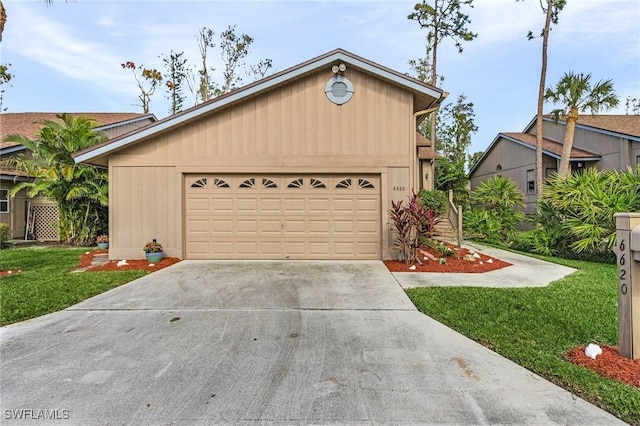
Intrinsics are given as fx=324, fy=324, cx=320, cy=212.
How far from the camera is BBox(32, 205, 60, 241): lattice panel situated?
12.9m

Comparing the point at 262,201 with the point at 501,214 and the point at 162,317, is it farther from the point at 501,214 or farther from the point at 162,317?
the point at 501,214

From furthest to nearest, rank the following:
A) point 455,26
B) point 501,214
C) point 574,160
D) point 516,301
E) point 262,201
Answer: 1. point 455,26
2. point 574,160
3. point 501,214
4. point 262,201
5. point 516,301

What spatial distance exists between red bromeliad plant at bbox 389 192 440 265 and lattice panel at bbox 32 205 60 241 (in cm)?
1334

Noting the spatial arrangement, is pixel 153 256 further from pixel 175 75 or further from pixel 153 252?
pixel 175 75

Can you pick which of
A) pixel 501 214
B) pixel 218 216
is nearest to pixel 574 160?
pixel 501 214

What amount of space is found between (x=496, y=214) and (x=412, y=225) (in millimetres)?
7298

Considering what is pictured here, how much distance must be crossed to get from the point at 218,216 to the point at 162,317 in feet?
14.3

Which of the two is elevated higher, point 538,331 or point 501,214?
point 501,214

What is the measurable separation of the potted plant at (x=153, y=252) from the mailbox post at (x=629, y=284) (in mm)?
8544

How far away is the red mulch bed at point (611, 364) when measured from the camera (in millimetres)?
2764

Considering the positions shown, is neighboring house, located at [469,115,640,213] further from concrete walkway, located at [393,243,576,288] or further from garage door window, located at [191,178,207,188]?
garage door window, located at [191,178,207,188]

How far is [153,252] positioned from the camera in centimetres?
807

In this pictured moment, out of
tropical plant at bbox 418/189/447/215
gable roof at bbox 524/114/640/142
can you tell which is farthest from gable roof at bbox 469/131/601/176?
tropical plant at bbox 418/189/447/215

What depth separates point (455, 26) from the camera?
62.0 feet
